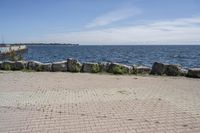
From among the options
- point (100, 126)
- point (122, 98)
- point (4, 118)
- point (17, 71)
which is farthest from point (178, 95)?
point (17, 71)

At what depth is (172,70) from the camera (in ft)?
44.7

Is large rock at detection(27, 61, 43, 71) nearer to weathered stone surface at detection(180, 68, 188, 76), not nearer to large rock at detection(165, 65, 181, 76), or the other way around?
large rock at detection(165, 65, 181, 76)

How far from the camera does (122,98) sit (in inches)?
328

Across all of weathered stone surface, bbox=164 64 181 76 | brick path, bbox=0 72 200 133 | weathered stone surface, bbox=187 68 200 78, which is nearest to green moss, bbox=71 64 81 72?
brick path, bbox=0 72 200 133

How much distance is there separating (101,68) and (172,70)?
342 cm

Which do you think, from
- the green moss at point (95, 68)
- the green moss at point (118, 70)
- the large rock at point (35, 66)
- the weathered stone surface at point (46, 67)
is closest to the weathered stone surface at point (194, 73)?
the green moss at point (118, 70)

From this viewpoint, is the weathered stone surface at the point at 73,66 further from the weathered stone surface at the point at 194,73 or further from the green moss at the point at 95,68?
the weathered stone surface at the point at 194,73

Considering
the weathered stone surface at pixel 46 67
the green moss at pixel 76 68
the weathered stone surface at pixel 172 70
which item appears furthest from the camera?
the weathered stone surface at pixel 46 67

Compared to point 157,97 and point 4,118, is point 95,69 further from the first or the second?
point 4,118

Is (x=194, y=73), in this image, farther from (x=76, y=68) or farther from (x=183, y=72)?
(x=76, y=68)

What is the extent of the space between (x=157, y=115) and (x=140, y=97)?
188 centimetres

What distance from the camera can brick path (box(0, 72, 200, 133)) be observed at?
5.84 meters

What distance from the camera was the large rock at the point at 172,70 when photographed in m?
13.6

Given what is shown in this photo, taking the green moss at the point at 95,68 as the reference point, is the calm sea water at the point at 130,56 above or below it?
below
